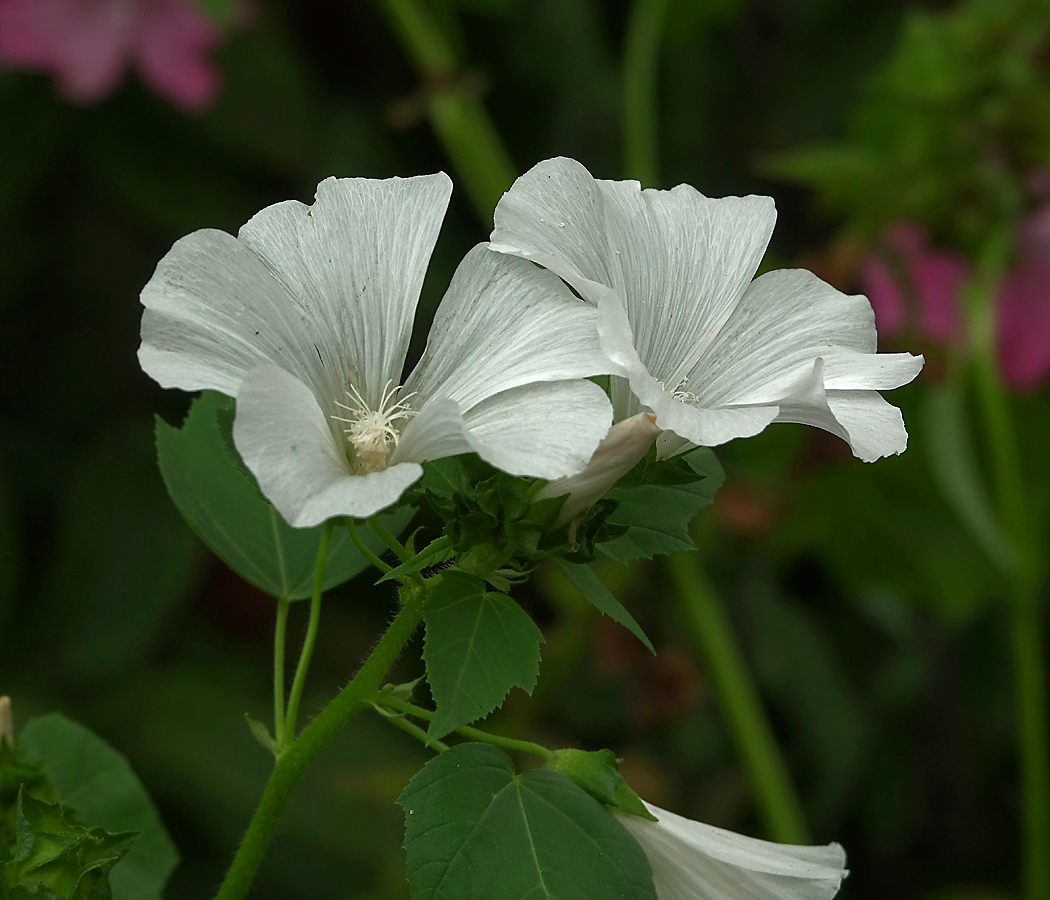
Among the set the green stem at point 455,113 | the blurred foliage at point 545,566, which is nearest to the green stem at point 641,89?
the blurred foliage at point 545,566

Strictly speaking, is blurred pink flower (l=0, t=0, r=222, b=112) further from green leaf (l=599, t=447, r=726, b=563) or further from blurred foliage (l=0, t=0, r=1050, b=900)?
green leaf (l=599, t=447, r=726, b=563)

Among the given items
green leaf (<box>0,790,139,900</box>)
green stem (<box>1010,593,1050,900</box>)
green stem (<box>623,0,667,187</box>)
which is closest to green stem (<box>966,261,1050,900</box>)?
green stem (<box>1010,593,1050,900</box>)

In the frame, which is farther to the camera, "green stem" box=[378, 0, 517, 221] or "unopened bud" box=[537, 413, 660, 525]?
"green stem" box=[378, 0, 517, 221]

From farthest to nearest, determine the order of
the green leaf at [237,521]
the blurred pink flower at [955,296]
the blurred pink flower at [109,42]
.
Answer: the blurred pink flower at [955,296] < the blurred pink flower at [109,42] < the green leaf at [237,521]

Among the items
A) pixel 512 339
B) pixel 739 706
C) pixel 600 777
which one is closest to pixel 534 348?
pixel 512 339

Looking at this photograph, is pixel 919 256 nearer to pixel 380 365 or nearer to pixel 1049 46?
pixel 1049 46

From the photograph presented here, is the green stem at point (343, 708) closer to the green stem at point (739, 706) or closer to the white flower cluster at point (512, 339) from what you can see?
the white flower cluster at point (512, 339)
